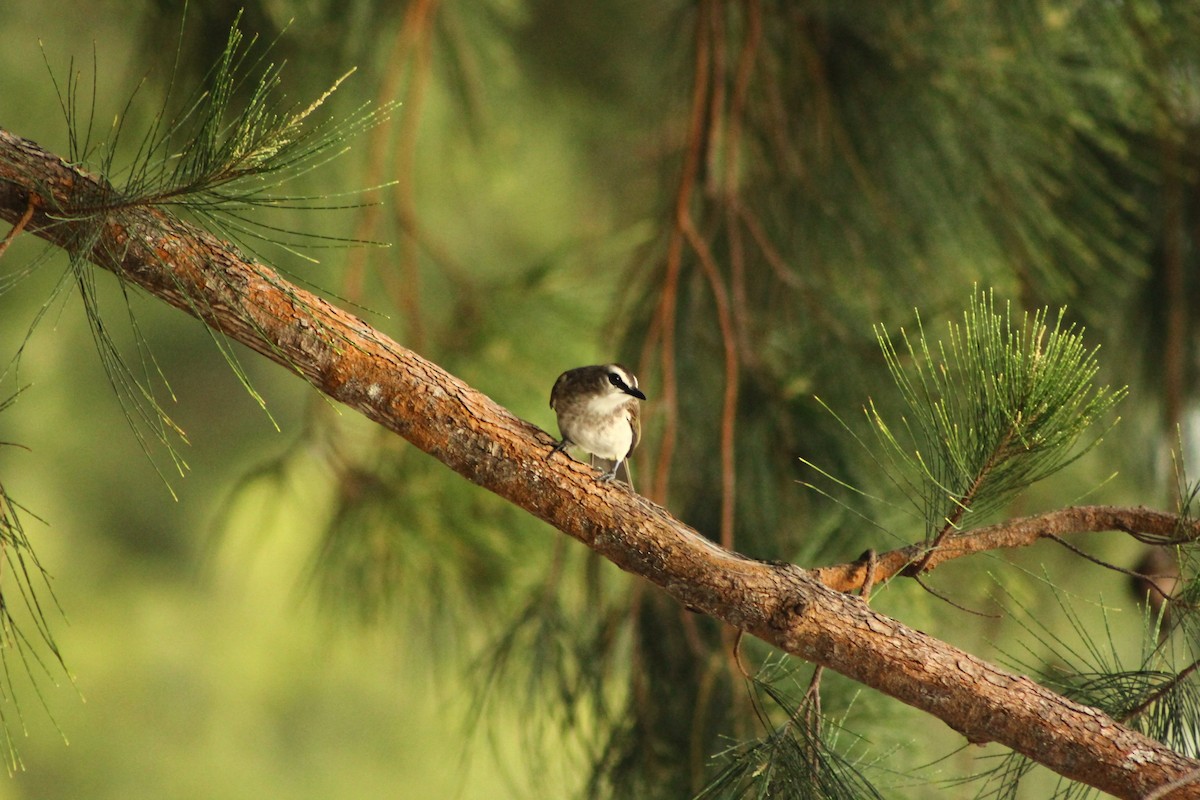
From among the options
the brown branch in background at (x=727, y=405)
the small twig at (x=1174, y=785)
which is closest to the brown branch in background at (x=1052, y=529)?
the small twig at (x=1174, y=785)

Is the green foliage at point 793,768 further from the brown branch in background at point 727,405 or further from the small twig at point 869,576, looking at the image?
the brown branch in background at point 727,405

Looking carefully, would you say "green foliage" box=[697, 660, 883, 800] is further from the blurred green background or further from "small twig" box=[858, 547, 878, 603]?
the blurred green background

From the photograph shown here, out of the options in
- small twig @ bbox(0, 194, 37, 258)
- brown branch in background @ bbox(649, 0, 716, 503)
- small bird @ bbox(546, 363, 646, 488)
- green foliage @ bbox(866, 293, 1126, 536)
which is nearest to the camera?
small twig @ bbox(0, 194, 37, 258)

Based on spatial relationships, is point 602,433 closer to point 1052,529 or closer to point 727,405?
point 727,405

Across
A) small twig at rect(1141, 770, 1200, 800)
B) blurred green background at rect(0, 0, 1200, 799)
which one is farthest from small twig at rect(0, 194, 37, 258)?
small twig at rect(1141, 770, 1200, 800)

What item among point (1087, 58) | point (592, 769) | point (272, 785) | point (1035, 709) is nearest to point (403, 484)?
point (592, 769)

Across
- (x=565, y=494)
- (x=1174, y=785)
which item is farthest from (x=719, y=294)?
(x=1174, y=785)

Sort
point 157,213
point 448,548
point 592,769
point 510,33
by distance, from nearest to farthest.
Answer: point 157,213 → point 592,769 → point 448,548 → point 510,33

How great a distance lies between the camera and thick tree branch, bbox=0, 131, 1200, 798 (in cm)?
72

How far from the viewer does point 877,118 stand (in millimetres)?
1620

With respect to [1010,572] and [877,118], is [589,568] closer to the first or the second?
[1010,572]

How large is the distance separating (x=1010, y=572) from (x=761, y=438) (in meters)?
0.36

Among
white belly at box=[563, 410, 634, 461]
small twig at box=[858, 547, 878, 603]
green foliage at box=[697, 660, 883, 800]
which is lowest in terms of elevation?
green foliage at box=[697, 660, 883, 800]

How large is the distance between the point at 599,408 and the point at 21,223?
0.69 meters
